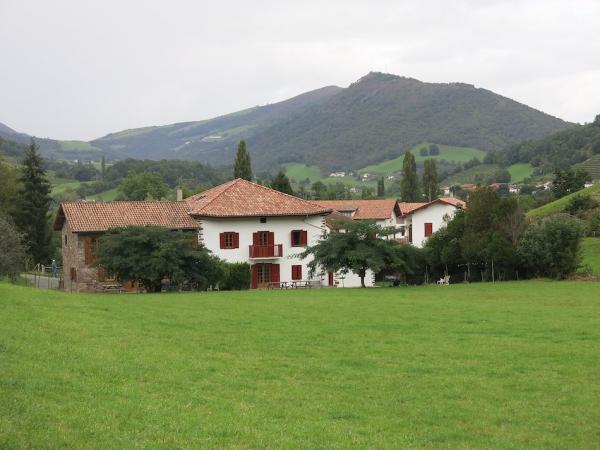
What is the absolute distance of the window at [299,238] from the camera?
48.7m

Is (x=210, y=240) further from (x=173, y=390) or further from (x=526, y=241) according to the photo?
(x=173, y=390)

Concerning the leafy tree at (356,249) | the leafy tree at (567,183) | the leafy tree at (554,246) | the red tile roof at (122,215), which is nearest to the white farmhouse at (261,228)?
the red tile roof at (122,215)

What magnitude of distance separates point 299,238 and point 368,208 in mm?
A: 32273

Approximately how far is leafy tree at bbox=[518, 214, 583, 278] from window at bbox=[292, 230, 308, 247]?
46.0 ft

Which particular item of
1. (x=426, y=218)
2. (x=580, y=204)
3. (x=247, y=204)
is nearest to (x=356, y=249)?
(x=247, y=204)

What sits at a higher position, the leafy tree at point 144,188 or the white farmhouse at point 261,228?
the leafy tree at point 144,188

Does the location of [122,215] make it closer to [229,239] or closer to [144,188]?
[229,239]

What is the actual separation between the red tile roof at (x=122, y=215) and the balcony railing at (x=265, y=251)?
398 centimetres

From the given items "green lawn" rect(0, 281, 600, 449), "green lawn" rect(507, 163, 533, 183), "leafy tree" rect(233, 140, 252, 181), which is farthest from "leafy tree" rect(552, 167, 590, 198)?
"green lawn" rect(0, 281, 600, 449)

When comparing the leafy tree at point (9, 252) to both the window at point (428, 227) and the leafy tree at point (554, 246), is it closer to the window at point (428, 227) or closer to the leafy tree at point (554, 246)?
the leafy tree at point (554, 246)

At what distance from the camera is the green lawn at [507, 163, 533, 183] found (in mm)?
144062

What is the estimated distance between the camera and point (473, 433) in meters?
10.1

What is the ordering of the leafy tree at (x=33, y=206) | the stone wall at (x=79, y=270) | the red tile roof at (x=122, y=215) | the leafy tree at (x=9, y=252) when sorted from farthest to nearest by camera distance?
the leafy tree at (x=33, y=206) → the red tile roof at (x=122, y=215) → the stone wall at (x=79, y=270) → the leafy tree at (x=9, y=252)

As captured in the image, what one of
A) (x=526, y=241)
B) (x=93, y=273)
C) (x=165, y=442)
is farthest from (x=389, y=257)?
(x=165, y=442)
